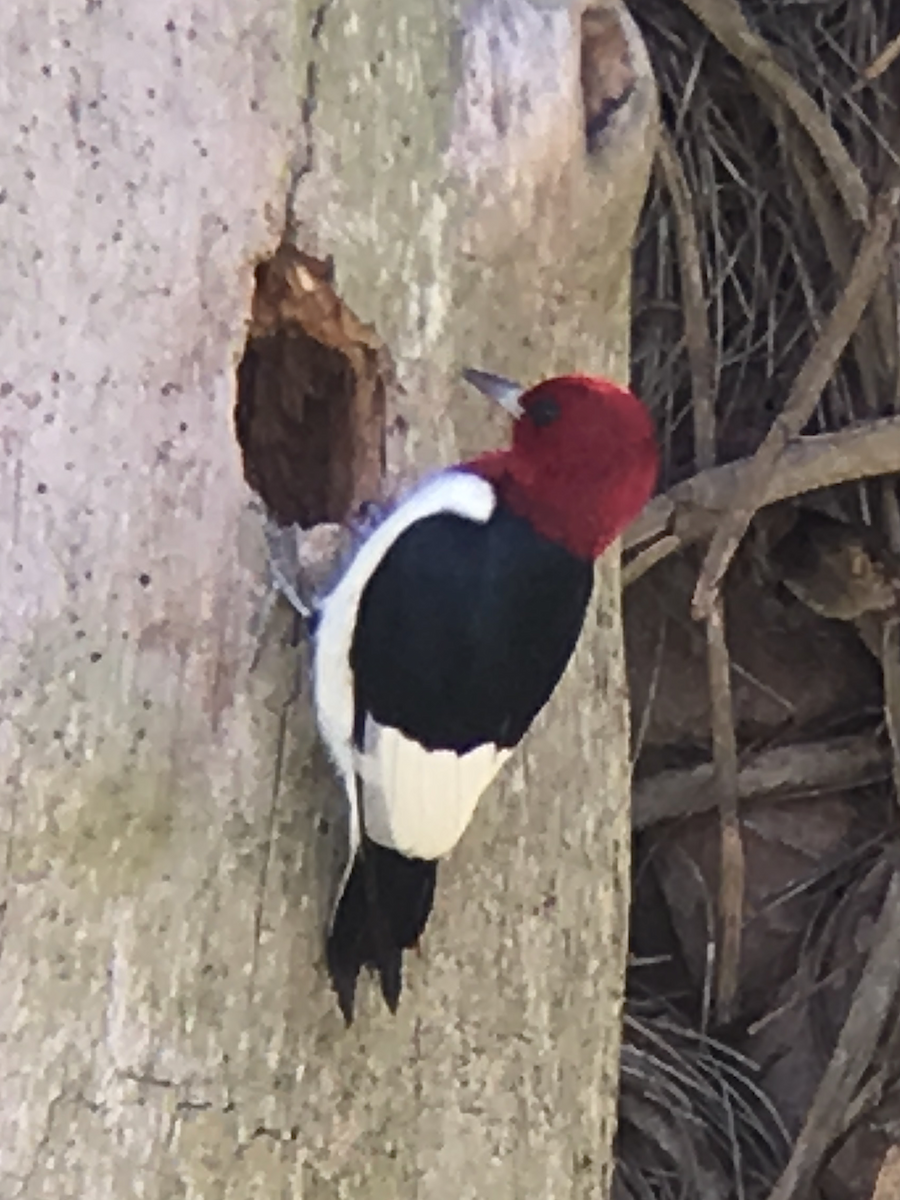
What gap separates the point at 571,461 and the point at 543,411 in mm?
46

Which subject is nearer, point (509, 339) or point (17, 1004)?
point (17, 1004)

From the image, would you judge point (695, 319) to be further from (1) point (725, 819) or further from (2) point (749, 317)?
(1) point (725, 819)

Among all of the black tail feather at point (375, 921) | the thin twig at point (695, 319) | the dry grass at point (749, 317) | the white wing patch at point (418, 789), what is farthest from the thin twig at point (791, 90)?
the black tail feather at point (375, 921)

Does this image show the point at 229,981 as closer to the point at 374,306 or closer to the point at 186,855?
the point at 186,855

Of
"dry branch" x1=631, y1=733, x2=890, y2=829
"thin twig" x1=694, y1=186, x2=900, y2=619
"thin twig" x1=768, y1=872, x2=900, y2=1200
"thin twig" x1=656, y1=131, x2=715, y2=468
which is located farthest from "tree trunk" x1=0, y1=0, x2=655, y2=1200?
"dry branch" x1=631, y1=733, x2=890, y2=829

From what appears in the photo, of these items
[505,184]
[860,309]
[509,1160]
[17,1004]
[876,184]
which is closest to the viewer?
[17,1004]

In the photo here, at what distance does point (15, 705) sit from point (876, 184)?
4.91 feet

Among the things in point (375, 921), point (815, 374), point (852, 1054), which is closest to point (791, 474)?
point (815, 374)

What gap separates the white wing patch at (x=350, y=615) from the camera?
4.92 ft

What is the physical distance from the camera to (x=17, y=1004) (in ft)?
4.50

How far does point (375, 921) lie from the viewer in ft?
4.74

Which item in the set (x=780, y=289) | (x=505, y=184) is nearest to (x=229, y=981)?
(x=505, y=184)

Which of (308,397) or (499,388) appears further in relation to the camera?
(308,397)

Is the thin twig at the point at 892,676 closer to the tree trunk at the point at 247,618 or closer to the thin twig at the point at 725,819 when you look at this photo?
the thin twig at the point at 725,819
